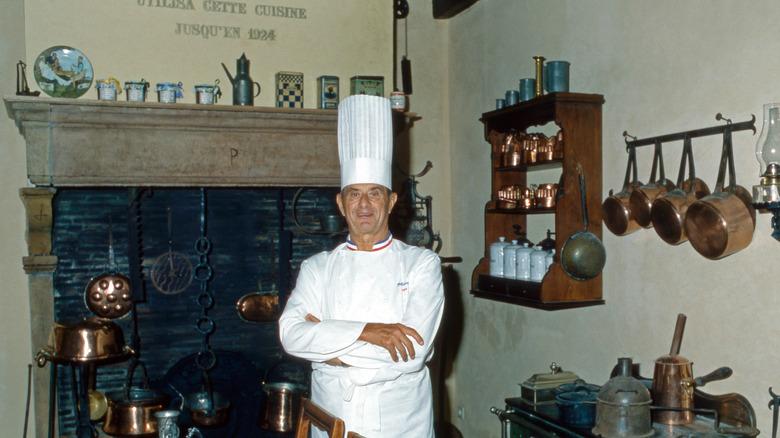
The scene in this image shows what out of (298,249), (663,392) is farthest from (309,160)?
(663,392)

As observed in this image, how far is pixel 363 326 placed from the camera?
204 cm

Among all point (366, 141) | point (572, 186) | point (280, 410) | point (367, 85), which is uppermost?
point (367, 85)

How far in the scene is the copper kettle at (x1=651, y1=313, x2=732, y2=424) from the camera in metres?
2.26

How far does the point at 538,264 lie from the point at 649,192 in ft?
2.26

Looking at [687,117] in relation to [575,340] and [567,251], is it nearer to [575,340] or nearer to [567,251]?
[567,251]

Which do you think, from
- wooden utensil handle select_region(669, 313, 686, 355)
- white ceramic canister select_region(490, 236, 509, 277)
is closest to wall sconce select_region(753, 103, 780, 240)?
wooden utensil handle select_region(669, 313, 686, 355)

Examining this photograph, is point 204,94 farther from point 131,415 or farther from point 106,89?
point 131,415

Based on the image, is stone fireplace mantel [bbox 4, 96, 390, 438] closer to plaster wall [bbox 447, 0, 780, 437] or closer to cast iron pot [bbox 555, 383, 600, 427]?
plaster wall [bbox 447, 0, 780, 437]

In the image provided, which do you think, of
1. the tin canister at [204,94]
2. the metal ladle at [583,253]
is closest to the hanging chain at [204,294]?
the tin canister at [204,94]

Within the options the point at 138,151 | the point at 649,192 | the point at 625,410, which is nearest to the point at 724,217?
the point at 649,192

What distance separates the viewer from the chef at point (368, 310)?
2.05 meters

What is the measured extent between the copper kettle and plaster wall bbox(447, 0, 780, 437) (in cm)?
12

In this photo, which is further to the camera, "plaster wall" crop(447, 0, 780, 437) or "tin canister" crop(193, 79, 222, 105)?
"tin canister" crop(193, 79, 222, 105)

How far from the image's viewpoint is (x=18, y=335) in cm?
356
